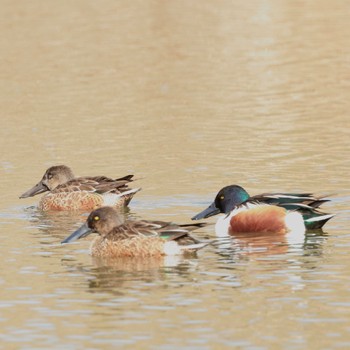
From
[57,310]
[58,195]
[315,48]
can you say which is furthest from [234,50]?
[57,310]

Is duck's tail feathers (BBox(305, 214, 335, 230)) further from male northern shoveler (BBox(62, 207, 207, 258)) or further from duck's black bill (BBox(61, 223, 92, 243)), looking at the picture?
duck's black bill (BBox(61, 223, 92, 243))

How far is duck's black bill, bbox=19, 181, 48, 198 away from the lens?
62.1ft

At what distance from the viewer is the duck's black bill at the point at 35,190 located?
18.9 meters

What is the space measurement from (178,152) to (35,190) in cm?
320

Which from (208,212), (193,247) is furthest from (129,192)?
(193,247)

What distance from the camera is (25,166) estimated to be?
69.2ft

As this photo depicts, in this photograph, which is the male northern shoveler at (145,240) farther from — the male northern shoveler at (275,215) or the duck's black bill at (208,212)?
the duck's black bill at (208,212)

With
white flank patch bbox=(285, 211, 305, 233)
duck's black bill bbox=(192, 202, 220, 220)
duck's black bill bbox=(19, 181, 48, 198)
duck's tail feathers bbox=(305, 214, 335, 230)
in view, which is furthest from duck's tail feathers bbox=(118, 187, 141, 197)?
duck's tail feathers bbox=(305, 214, 335, 230)

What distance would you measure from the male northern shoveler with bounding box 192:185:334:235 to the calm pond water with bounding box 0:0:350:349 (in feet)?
0.81

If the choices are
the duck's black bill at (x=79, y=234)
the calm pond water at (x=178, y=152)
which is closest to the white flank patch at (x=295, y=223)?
the calm pond water at (x=178, y=152)

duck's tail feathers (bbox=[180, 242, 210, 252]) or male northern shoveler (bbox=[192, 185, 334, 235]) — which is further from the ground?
male northern shoveler (bbox=[192, 185, 334, 235])

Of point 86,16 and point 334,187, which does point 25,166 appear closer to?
point 334,187

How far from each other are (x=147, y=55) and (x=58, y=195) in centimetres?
1476

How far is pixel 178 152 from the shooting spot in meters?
21.6
